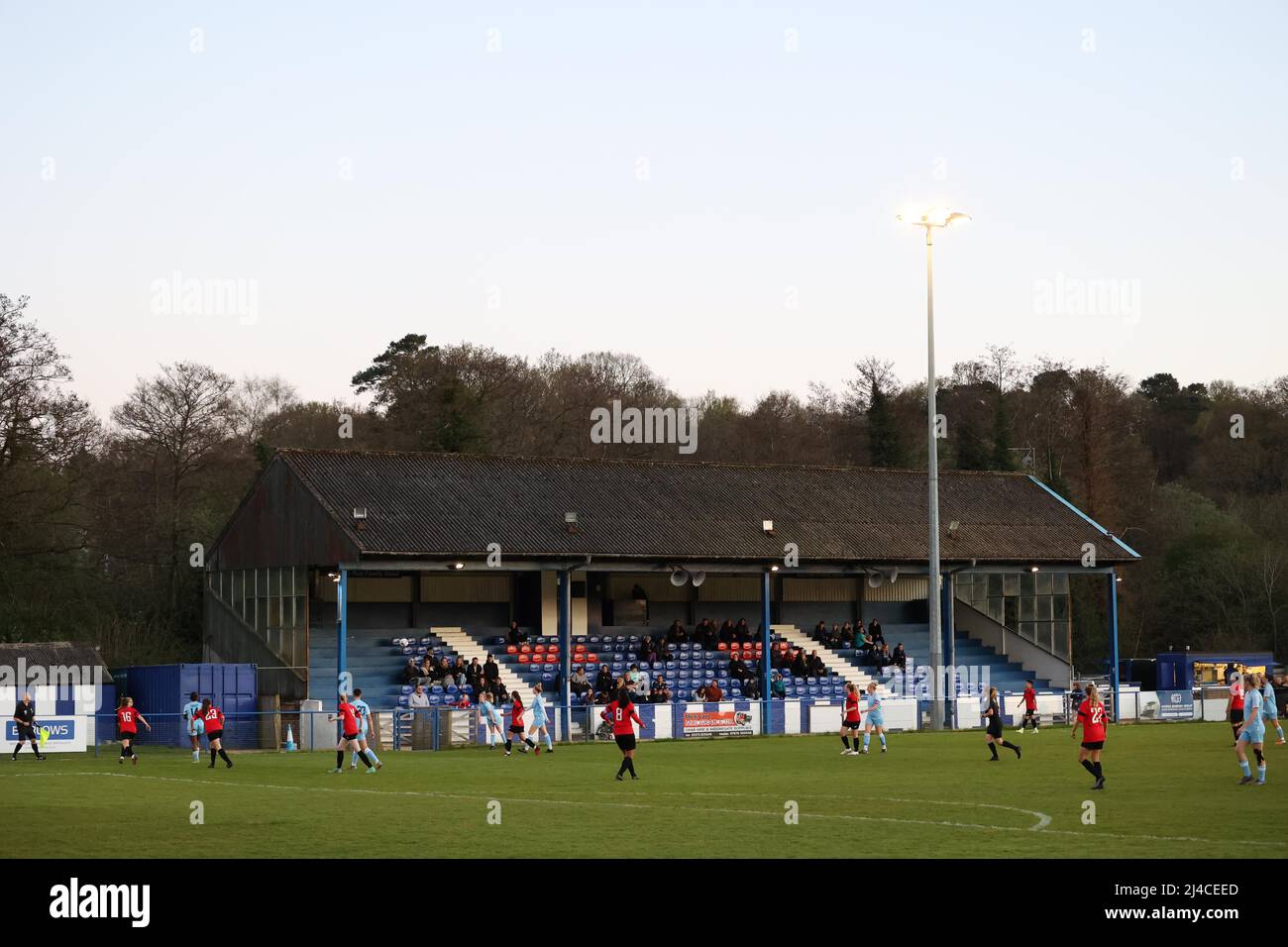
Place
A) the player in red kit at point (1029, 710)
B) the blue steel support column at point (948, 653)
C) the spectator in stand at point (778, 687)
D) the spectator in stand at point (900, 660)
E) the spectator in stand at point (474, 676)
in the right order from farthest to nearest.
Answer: the spectator in stand at point (900, 660)
the spectator in stand at point (778, 687)
the blue steel support column at point (948, 653)
the spectator in stand at point (474, 676)
the player in red kit at point (1029, 710)

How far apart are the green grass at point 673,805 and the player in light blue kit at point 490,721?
3.02 meters

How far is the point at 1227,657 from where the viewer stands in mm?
61094

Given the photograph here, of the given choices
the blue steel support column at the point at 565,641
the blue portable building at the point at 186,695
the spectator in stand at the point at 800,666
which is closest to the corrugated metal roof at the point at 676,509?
the blue steel support column at the point at 565,641

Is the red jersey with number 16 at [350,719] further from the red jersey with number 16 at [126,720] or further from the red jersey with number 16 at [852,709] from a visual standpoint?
the red jersey with number 16 at [852,709]

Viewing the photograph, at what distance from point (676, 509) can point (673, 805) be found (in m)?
33.5

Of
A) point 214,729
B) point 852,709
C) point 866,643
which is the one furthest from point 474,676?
→ point 866,643

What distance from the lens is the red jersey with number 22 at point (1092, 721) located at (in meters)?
24.9

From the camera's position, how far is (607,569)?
51.9 m

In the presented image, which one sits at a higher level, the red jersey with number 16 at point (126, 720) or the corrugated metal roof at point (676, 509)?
the corrugated metal roof at point (676, 509)

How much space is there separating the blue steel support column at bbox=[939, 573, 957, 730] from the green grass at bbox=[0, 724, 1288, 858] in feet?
39.5

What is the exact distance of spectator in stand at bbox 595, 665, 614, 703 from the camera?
47.6 m

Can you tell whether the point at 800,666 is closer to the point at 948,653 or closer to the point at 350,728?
the point at 948,653

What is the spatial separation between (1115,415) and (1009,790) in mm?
66672
